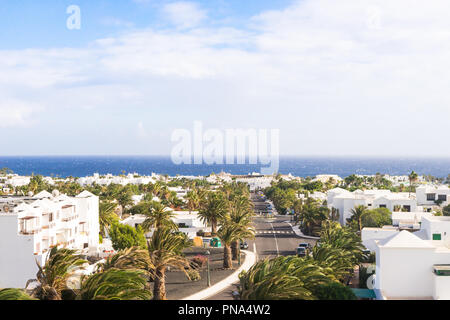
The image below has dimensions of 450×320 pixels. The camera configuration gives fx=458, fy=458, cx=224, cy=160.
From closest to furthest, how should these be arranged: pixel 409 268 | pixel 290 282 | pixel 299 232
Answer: pixel 290 282, pixel 409 268, pixel 299 232

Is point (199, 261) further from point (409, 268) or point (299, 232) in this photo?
point (299, 232)

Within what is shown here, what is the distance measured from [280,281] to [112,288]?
6.80m

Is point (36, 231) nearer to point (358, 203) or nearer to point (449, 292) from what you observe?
point (449, 292)

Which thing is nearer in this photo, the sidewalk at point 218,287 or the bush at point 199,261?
the sidewalk at point 218,287

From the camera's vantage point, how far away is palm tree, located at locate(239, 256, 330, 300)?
60.2 ft

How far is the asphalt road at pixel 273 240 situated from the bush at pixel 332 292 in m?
11.2

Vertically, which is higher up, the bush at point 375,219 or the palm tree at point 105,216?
the palm tree at point 105,216

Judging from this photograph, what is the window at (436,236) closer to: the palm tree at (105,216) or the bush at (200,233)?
the bush at (200,233)

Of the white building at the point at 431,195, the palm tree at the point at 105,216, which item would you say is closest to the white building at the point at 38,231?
the palm tree at the point at 105,216

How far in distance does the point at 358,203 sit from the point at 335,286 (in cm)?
4175

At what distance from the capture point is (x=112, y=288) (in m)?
17.8

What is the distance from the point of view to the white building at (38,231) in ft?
107

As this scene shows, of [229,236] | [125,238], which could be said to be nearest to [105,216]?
[125,238]
